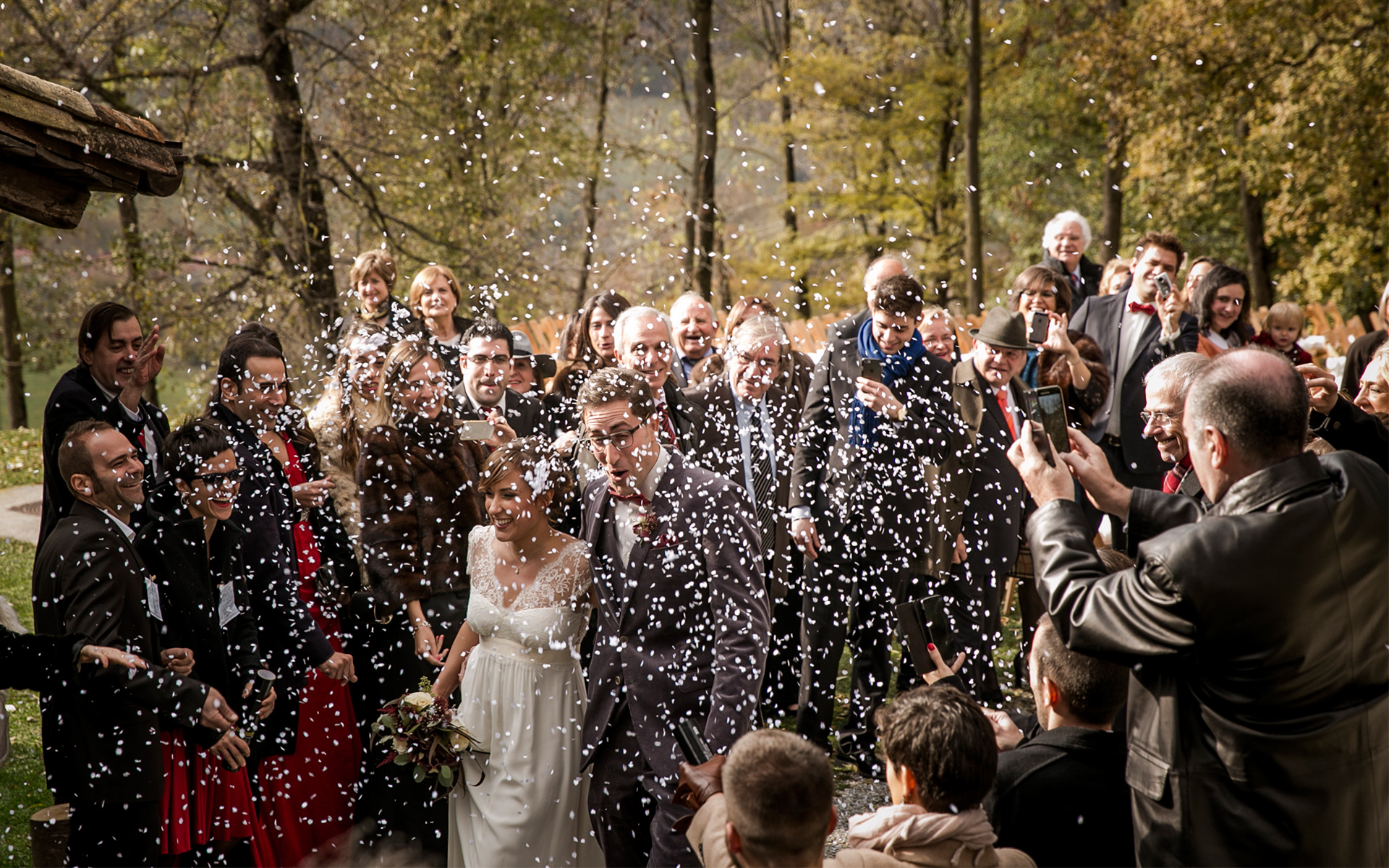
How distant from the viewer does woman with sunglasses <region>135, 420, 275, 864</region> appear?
4078mm

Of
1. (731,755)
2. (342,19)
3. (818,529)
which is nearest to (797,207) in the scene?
(342,19)

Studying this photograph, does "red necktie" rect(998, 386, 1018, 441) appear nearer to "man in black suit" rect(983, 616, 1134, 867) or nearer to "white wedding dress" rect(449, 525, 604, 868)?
"white wedding dress" rect(449, 525, 604, 868)

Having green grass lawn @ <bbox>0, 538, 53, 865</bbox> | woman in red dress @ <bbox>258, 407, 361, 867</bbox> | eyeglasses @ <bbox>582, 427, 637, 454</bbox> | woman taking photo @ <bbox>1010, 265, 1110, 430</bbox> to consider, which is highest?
woman taking photo @ <bbox>1010, 265, 1110, 430</bbox>

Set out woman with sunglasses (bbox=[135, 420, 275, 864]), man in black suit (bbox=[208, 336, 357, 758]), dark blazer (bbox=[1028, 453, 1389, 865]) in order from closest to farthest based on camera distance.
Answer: dark blazer (bbox=[1028, 453, 1389, 865])
woman with sunglasses (bbox=[135, 420, 275, 864])
man in black suit (bbox=[208, 336, 357, 758])

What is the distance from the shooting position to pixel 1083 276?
312 inches

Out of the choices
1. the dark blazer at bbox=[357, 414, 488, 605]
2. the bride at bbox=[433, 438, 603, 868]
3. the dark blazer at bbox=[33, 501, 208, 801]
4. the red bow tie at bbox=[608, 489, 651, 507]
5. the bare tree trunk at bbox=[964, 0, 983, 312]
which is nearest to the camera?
the dark blazer at bbox=[33, 501, 208, 801]

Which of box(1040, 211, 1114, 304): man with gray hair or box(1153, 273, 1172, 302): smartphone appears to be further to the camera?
box(1040, 211, 1114, 304): man with gray hair

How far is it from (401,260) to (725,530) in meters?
11.4

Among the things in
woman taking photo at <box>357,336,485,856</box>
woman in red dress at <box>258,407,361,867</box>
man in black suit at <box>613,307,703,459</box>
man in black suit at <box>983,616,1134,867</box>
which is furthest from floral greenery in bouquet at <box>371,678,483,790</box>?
man in black suit at <box>983,616,1134,867</box>

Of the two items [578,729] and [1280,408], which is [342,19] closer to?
[578,729]

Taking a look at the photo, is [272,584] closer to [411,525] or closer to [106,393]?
[411,525]

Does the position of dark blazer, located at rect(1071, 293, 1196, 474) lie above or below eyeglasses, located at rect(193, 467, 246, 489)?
above

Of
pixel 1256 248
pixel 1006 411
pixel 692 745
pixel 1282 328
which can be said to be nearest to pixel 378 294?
pixel 1006 411

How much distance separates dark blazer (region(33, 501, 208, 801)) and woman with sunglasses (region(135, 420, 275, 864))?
159 mm
